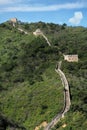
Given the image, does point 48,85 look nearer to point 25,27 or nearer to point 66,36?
point 66,36

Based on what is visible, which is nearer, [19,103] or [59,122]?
[59,122]

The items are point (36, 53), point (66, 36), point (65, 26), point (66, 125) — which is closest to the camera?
point (66, 125)

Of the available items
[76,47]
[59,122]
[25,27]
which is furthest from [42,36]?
[59,122]

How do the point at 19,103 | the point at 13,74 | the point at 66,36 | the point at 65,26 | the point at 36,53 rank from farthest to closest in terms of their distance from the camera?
the point at 65,26 → the point at 66,36 → the point at 36,53 → the point at 13,74 → the point at 19,103

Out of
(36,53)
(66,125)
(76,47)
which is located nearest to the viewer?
(66,125)

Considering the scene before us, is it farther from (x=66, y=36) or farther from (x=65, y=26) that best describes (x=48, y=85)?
(x=65, y=26)

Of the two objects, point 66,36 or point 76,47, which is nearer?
point 76,47
